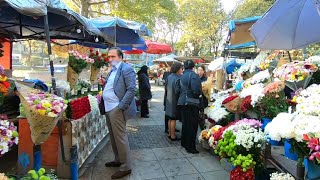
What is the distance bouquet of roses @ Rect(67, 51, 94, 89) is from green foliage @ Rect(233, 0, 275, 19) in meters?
18.9

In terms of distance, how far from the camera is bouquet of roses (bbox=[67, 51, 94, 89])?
519 centimetres

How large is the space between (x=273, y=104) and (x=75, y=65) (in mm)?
3528

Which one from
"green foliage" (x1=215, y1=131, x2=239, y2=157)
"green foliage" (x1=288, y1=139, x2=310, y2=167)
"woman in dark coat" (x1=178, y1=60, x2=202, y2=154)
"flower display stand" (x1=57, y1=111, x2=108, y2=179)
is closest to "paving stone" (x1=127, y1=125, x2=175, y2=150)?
"woman in dark coat" (x1=178, y1=60, x2=202, y2=154)

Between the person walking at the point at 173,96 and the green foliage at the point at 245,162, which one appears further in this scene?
the person walking at the point at 173,96

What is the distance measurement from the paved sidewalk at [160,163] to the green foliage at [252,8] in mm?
18312

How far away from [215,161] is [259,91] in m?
1.67

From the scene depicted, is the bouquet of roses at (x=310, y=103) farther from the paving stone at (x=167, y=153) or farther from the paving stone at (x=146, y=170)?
the paving stone at (x=167, y=153)

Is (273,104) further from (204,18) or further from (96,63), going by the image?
(204,18)

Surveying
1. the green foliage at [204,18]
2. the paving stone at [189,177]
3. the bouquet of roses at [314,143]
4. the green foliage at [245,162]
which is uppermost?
the green foliage at [204,18]

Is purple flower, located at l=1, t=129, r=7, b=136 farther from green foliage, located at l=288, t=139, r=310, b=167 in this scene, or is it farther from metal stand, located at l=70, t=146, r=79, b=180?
green foliage, located at l=288, t=139, r=310, b=167

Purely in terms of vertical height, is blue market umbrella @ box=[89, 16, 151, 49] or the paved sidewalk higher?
blue market umbrella @ box=[89, 16, 151, 49]

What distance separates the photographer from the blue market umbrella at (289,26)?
426 cm

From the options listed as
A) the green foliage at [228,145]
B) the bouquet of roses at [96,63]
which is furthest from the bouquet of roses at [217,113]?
the bouquet of roses at [96,63]

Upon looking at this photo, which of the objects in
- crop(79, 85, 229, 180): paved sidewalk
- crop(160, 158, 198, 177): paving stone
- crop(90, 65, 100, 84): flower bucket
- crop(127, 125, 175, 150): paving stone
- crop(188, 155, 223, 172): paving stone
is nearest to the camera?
crop(79, 85, 229, 180): paved sidewalk
